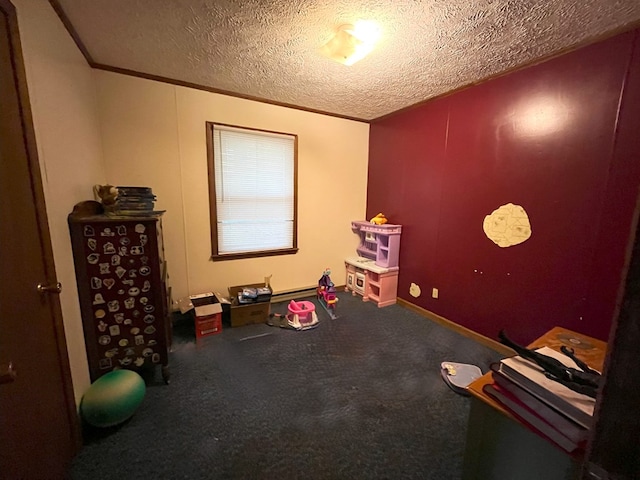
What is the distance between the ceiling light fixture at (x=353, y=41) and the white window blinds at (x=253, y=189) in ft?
4.46

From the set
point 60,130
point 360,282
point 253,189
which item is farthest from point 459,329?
point 60,130

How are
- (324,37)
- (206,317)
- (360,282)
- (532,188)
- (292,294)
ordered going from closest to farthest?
1. (324,37)
2. (532,188)
3. (206,317)
4. (292,294)
5. (360,282)

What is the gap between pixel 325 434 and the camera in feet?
5.07

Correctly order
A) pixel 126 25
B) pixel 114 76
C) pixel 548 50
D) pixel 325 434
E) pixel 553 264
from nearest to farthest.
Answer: pixel 325 434, pixel 126 25, pixel 548 50, pixel 553 264, pixel 114 76

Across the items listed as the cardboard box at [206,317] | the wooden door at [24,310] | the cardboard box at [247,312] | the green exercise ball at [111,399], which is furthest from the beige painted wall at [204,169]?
the wooden door at [24,310]

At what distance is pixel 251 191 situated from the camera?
3057 millimetres

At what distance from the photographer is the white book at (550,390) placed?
74cm

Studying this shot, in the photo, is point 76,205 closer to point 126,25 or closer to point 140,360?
point 140,360

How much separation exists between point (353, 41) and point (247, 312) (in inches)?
97.6

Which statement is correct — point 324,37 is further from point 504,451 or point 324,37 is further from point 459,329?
point 459,329

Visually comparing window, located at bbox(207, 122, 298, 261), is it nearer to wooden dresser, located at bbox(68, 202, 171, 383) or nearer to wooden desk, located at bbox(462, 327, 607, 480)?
wooden dresser, located at bbox(68, 202, 171, 383)

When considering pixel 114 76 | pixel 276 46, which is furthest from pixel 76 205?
pixel 276 46

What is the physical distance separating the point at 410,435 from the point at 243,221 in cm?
246

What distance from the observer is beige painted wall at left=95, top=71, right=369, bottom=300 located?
8.01 feet
